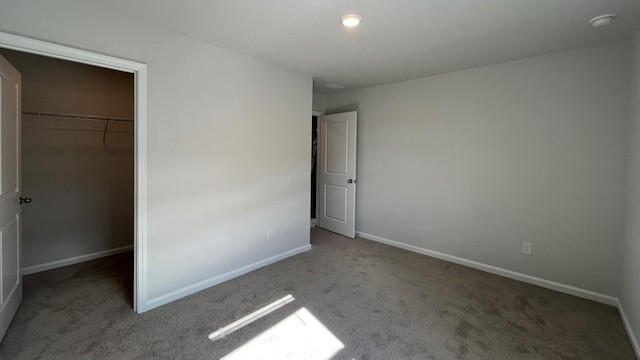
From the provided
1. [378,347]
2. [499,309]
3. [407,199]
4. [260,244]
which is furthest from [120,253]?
[499,309]

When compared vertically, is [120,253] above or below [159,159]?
below

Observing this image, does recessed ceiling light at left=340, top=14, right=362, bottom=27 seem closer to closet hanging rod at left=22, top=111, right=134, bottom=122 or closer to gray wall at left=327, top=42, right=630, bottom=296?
gray wall at left=327, top=42, right=630, bottom=296

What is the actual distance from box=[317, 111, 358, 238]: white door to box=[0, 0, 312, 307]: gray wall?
99 cm

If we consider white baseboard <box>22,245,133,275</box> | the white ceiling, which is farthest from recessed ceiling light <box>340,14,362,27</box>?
white baseboard <box>22,245,133,275</box>

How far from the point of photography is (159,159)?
238 centimetres

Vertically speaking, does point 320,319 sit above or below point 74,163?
below

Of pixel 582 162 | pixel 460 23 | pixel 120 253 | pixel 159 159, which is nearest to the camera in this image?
pixel 460 23

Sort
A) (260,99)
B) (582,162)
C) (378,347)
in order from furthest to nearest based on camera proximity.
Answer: (260,99) < (582,162) < (378,347)

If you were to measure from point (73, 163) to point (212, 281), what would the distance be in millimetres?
2183

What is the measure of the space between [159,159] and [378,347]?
7.43 feet

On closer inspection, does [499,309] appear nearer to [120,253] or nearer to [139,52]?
[139,52]

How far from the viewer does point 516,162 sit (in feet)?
9.84

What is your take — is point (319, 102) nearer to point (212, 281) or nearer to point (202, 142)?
point (202, 142)

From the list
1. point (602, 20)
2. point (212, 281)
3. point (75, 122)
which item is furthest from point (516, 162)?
point (75, 122)
